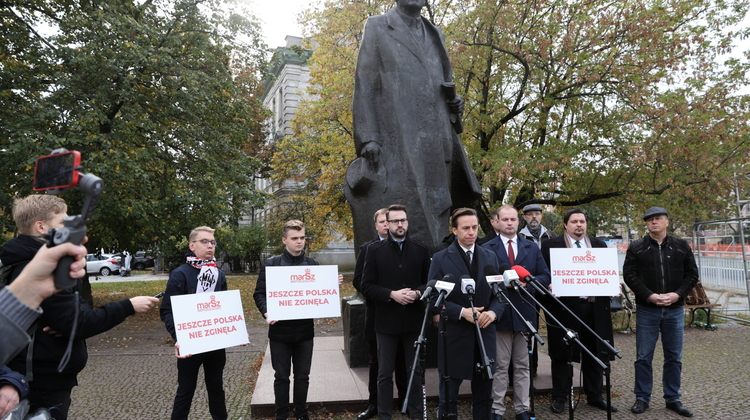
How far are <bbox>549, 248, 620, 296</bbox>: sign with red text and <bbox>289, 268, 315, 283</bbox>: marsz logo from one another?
2.36 meters

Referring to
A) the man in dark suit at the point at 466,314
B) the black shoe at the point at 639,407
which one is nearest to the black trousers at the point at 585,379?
the black shoe at the point at 639,407

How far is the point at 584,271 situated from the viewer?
4.90 metres

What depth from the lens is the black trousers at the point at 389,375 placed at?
13.5ft

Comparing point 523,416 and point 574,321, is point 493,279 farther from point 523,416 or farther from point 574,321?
point 574,321

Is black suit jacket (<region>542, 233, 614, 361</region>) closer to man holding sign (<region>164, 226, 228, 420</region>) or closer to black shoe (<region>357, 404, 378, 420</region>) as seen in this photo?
black shoe (<region>357, 404, 378, 420</region>)

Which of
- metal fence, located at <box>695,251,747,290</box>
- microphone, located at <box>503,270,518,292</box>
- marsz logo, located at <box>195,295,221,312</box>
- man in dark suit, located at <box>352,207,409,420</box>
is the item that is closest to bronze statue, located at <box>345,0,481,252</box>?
man in dark suit, located at <box>352,207,409,420</box>

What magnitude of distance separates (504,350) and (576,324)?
1259 mm

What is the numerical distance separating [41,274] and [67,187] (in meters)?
0.35

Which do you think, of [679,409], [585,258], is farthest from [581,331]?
[679,409]

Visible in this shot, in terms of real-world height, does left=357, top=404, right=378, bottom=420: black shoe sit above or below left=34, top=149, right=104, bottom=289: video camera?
below

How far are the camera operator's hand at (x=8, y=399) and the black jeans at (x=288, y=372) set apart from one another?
213 cm

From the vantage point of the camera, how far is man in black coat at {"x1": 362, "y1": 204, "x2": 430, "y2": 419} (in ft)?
13.9

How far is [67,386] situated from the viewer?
9.43ft

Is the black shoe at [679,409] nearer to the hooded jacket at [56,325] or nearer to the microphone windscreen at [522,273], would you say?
the microphone windscreen at [522,273]
